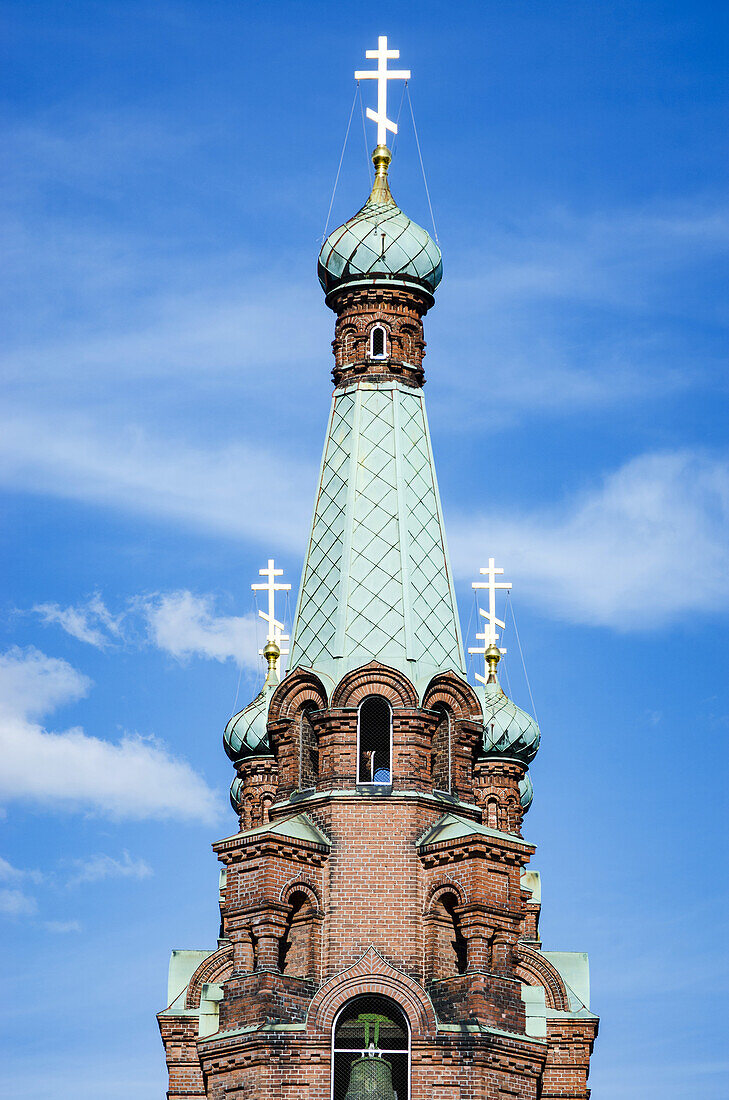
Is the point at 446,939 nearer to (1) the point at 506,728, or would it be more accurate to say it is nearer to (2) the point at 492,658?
(1) the point at 506,728

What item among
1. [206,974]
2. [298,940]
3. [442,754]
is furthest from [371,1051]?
[206,974]

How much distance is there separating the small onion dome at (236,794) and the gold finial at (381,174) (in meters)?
13.9

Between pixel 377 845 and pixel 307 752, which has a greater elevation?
pixel 307 752

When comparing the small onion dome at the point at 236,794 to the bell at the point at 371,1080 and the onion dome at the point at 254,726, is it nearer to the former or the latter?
the onion dome at the point at 254,726

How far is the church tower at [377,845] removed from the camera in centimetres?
4025

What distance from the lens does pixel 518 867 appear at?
139 feet

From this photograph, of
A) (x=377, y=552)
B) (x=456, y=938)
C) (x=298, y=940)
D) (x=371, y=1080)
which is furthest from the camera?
(x=377, y=552)

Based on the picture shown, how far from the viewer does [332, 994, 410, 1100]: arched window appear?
39.8 meters

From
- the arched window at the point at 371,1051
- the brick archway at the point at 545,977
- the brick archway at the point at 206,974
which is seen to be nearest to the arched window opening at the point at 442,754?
the arched window at the point at 371,1051

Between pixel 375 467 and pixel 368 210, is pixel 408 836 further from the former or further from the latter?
pixel 368 210

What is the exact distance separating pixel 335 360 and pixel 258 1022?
39.9ft

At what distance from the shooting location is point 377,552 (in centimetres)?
4428

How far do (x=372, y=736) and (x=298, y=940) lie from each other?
376 centimetres

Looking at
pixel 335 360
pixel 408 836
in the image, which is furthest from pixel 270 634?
pixel 408 836
